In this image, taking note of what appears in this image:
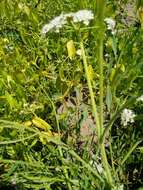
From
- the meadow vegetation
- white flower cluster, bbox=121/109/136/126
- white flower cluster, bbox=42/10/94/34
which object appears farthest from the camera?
white flower cluster, bbox=121/109/136/126

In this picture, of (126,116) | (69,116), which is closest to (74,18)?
(126,116)

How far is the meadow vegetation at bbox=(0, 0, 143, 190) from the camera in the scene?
1.41m

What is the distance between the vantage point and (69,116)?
1771 mm

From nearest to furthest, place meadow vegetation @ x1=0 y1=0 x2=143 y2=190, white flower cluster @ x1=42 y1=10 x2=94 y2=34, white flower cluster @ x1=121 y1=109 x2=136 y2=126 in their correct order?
white flower cluster @ x1=42 y1=10 x2=94 y2=34 → meadow vegetation @ x1=0 y1=0 x2=143 y2=190 → white flower cluster @ x1=121 y1=109 x2=136 y2=126

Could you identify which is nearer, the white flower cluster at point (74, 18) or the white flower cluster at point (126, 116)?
the white flower cluster at point (74, 18)

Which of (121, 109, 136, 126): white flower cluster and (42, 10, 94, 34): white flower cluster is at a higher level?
(42, 10, 94, 34): white flower cluster

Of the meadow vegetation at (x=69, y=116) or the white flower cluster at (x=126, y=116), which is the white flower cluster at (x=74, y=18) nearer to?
the meadow vegetation at (x=69, y=116)

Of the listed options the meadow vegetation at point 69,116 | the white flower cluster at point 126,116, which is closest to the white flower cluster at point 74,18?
the meadow vegetation at point 69,116

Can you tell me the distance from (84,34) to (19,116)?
1.47 feet

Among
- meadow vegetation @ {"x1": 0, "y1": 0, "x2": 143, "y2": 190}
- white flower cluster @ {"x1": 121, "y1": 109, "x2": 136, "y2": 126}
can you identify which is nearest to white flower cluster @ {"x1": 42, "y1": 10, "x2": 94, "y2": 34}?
meadow vegetation @ {"x1": 0, "y1": 0, "x2": 143, "y2": 190}

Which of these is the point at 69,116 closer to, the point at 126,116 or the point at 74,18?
the point at 126,116

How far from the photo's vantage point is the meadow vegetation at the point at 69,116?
4.62 ft

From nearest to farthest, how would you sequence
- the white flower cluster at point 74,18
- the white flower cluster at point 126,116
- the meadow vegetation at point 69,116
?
the white flower cluster at point 74,18, the meadow vegetation at point 69,116, the white flower cluster at point 126,116

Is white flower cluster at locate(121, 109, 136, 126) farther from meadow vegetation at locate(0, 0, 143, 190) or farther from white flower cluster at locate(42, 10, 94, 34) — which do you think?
white flower cluster at locate(42, 10, 94, 34)
